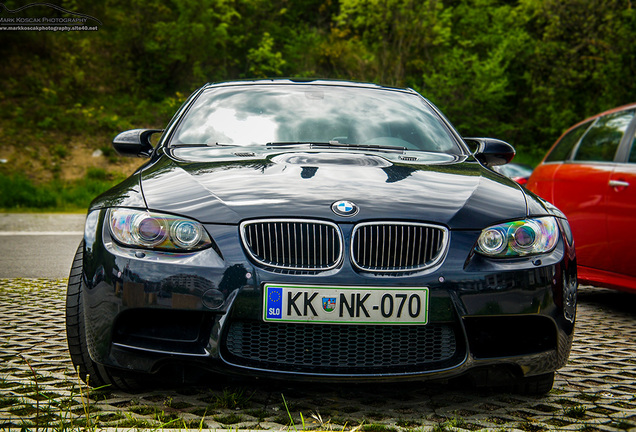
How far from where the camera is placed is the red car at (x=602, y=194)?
470 centimetres

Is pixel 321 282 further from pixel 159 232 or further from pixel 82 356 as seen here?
pixel 82 356

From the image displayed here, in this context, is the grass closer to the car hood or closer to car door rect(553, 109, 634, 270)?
car door rect(553, 109, 634, 270)

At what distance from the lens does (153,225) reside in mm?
2627

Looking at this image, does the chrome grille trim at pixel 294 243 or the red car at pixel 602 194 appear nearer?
the chrome grille trim at pixel 294 243

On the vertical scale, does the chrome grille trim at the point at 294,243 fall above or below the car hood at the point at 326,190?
below

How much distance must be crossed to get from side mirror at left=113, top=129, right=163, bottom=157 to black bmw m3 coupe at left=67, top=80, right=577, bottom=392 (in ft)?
3.29

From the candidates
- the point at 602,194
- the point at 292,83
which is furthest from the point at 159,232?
the point at 602,194

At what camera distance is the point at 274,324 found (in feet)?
8.21

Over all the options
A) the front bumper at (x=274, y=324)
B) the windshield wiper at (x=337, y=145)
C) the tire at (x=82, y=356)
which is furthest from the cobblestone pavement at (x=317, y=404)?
the windshield wiper at (x=337, y=145)

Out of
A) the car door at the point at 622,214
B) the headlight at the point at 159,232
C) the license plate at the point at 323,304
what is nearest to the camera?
the license plate at the point at 323,304

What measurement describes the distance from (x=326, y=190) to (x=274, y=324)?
1.95ft

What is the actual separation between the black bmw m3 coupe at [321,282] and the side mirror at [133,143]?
1002 mm

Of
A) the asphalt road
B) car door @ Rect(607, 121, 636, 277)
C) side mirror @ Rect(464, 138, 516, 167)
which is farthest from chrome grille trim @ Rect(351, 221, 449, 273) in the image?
the asphalt road

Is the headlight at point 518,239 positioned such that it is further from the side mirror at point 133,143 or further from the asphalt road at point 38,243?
the asphalt road at point 38,243
